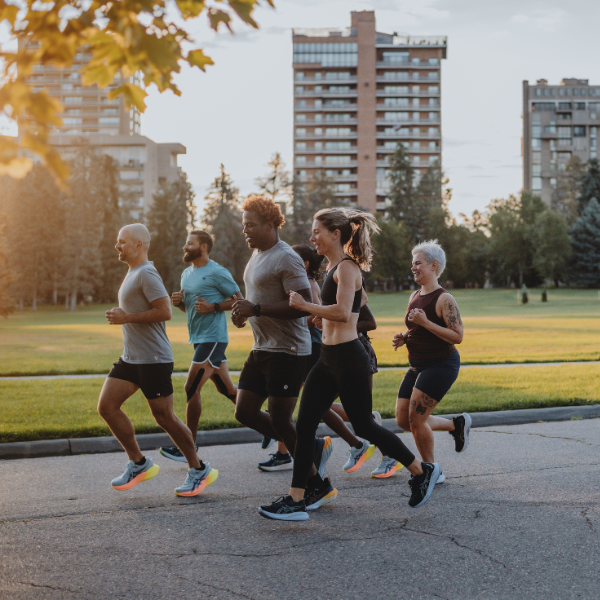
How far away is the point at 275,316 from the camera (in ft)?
16.4

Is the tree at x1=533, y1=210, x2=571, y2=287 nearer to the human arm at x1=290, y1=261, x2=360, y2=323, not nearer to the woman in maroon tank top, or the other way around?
the woman in maroon tank top

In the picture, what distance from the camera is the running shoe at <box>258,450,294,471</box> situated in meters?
6.51

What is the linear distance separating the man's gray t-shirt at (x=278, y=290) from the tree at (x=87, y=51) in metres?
2.18

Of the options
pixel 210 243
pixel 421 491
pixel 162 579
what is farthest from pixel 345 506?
pixel 210 243

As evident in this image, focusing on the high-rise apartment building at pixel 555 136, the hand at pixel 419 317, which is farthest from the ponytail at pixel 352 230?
the high-rise apartment building at pixel 555 136

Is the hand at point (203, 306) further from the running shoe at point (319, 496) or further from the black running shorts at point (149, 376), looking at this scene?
the running shoe at point (319, 496)

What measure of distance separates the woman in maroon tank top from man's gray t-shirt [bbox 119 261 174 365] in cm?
188

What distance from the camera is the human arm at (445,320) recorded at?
564cm

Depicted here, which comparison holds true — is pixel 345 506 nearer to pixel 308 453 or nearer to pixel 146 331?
pixel 308 453

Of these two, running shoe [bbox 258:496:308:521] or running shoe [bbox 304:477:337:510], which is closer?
running shoe [bbox 258:496:308:521]

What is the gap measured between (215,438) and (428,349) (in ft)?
10.0

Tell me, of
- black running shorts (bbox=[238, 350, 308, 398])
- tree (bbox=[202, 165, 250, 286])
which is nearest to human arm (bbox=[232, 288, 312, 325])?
black running shorts (bbox=[238, 350, 308, 398])

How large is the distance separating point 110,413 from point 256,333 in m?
1.21

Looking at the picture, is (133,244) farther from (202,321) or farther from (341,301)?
(341,301)
